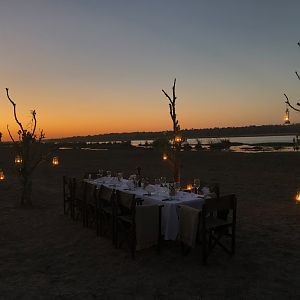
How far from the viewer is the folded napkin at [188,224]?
6.30m

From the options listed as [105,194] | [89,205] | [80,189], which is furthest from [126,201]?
[80,189]

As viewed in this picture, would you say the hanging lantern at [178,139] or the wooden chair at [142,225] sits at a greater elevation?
the hanging lantern at [178,139]

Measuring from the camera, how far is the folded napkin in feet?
20.7

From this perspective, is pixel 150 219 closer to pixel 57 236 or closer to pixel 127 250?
pixel 127 250

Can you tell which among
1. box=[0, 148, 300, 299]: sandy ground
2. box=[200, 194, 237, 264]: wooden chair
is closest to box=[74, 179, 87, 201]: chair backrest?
box=[0, 148, 300, 299]: sandy ground

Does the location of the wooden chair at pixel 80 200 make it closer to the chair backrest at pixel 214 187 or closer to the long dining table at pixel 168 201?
the long dining table at pixel 168 201

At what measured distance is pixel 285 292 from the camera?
523cm

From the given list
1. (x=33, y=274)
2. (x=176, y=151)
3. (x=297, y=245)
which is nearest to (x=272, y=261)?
(x=297, y=245)

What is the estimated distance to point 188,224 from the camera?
6.45 metres

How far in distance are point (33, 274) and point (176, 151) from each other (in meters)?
6.46

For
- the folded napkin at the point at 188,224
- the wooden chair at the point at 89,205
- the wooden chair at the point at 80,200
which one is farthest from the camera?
the wooden chair at the point at 80,200

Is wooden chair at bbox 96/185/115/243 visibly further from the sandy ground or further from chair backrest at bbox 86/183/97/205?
the sandy ground

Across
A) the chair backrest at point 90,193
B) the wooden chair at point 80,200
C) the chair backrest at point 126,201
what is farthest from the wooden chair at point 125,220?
the wooden chair at point 80,200

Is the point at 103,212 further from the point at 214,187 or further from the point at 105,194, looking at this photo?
the point at 214,187
